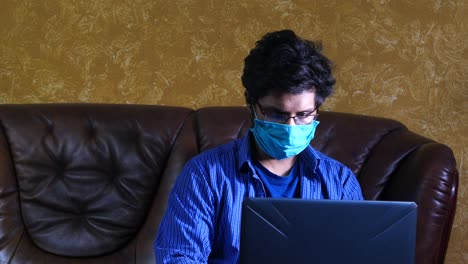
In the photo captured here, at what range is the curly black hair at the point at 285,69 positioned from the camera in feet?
5.41

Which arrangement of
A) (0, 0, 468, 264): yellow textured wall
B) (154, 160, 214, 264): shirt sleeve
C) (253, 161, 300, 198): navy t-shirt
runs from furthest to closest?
(0, 0, 468, 264): yellow textured wall → (253, 161, 300, 198): navy t-shirt → (154, 160, 214, 264): shirt sleeve

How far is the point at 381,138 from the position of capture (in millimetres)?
2221

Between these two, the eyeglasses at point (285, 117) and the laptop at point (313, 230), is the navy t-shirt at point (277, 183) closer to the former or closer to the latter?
the eyeglasses at point (285, 117)

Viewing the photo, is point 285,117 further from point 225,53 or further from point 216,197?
point 225,53

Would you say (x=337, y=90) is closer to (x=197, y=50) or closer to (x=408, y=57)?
(x=408, y=57)

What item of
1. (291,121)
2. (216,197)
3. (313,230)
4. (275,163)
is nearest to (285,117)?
(291,121)

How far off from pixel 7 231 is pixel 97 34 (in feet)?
2.84

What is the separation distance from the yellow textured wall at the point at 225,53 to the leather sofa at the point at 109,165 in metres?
0.36

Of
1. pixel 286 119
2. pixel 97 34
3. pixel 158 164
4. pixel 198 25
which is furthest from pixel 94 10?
pixel 286 119

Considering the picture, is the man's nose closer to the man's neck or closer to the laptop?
the man's neck

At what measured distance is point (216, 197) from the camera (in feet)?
5.65

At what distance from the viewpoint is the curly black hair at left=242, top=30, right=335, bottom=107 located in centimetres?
165

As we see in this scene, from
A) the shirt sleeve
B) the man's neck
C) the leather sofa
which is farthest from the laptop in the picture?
the leather sofa

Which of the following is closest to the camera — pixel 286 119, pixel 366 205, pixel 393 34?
pixel 366 205
